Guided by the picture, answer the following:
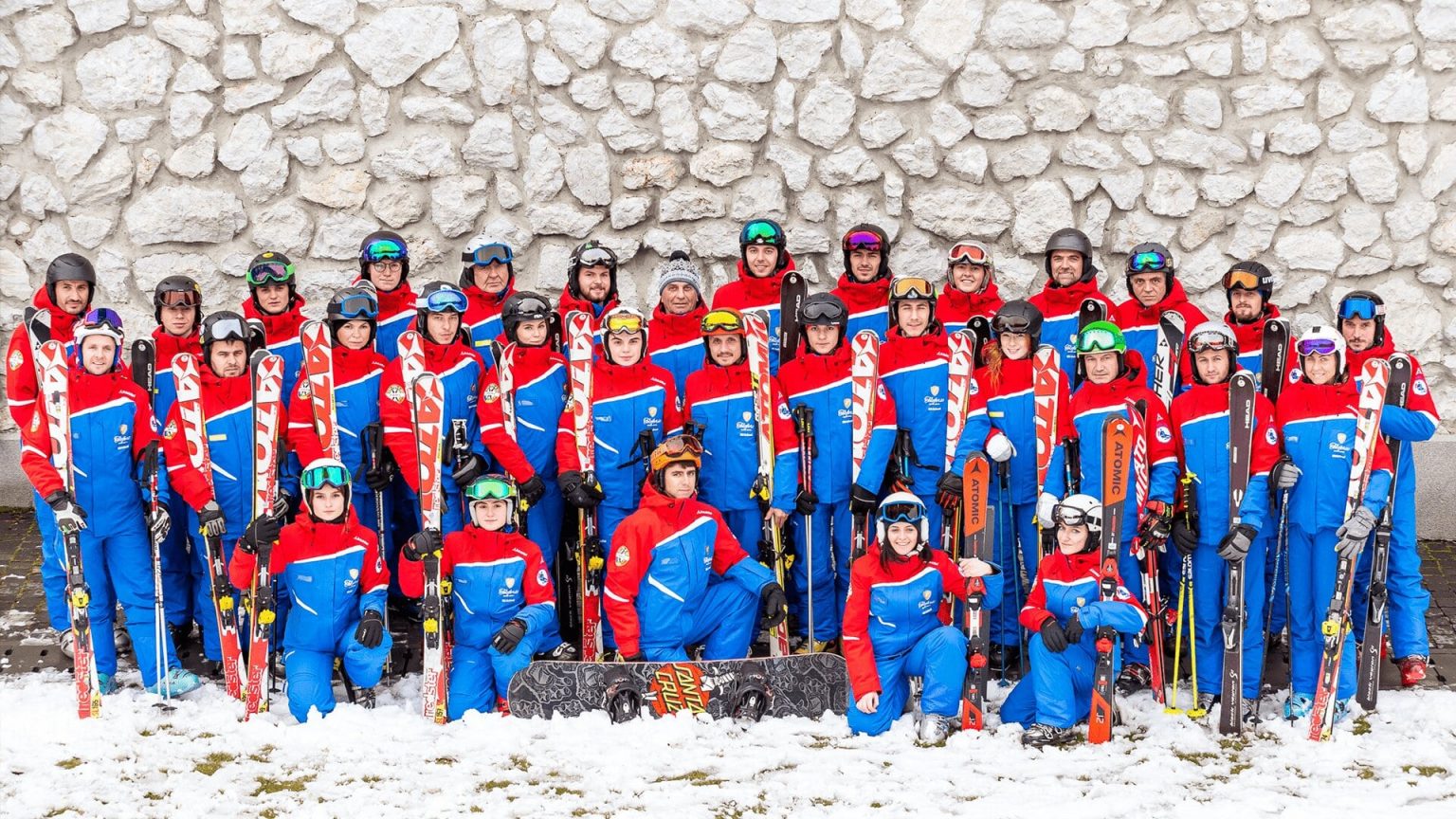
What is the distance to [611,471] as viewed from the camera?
6723 mm

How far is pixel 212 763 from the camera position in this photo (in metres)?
5.66

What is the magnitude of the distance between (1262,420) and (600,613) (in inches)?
122

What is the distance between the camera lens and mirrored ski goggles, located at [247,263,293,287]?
7.02 meters

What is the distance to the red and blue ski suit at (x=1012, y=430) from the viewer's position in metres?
6.56

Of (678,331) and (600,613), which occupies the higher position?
(678,331)

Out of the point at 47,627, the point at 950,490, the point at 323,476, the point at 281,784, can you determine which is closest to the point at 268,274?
the point at 323,476

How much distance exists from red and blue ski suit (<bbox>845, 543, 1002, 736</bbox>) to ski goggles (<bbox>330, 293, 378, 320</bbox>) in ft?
8.49

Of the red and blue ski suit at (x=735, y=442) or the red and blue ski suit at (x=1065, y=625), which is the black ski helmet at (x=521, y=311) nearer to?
the red and blue ski suit at (x=735, y=442)

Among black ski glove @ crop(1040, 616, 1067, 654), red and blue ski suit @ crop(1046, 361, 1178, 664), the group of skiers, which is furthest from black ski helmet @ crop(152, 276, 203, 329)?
black ski glove @ crop(1040, 616, 1067, 654)

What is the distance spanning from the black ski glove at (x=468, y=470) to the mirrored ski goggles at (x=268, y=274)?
139 centimetres

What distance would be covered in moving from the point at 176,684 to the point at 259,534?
34.4 inches

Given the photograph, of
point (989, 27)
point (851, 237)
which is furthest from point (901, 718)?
point (989, 27)

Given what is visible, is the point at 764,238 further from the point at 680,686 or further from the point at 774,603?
the point at 680,686

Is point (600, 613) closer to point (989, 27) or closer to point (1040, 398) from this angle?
point (1040, 398)
